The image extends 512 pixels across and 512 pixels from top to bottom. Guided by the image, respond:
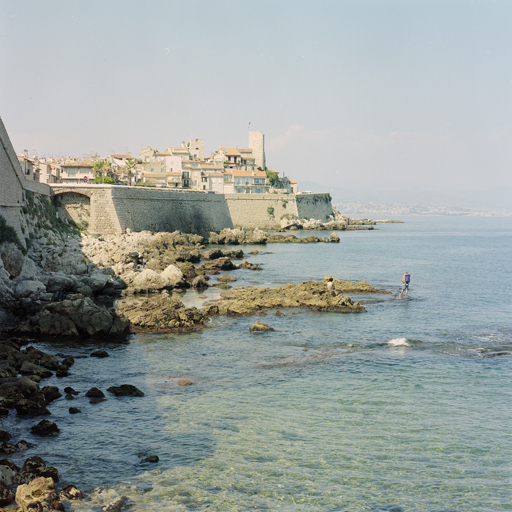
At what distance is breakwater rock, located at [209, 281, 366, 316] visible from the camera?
90.5 feet

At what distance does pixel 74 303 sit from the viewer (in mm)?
22859

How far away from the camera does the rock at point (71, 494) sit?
10.3 m

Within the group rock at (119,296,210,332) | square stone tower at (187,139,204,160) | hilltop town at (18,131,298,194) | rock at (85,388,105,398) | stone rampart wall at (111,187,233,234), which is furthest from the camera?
square stone tower at (187,139,204,160)

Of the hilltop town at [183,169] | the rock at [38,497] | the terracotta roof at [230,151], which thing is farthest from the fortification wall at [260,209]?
the rock at [38,497]

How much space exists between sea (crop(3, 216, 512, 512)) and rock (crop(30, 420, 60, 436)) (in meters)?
0.22

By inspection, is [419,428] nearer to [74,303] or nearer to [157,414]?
[157,414]

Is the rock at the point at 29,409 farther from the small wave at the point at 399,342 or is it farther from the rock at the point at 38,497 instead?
the small wave at the point at 399,342

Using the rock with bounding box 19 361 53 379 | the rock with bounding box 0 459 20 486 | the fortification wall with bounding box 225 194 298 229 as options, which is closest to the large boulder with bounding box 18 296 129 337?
the rock with bounding box 19 361 53 379

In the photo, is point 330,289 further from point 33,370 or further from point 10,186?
point 10,186

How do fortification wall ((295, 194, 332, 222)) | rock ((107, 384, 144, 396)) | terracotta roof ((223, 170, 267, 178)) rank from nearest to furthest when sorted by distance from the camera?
1. rock ((107, 384, 144, 396))
2. fortification wall ((295, 194, 332, 222))
3. terracotta roof ((223, 170, 267, 178))

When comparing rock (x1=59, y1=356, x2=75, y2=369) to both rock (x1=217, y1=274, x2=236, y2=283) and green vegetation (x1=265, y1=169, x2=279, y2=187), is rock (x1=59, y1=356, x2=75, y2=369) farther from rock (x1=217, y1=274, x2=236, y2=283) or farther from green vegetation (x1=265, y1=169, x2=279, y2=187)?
green vegetation (x1=265, y1=169, x2=279, y2=187)

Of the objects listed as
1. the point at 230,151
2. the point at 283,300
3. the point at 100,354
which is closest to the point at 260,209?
the point at 230,151

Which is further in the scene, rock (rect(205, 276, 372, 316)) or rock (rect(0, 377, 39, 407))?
rock (rect(205, 276, 372, 316))

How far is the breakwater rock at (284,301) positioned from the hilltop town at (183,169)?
1602 inches
